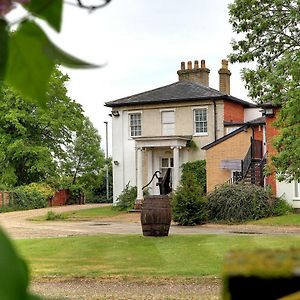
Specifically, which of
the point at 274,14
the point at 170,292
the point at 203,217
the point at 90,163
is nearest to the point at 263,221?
the point at 203,217

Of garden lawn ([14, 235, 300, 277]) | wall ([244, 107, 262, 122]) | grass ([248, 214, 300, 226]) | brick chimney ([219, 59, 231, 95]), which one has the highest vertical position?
brick chimney ([219, 59, 231, 95])

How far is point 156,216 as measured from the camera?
19188mm

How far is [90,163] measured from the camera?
60281 millimetres

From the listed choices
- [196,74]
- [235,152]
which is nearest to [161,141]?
[235,152]

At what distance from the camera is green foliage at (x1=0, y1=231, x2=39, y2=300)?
0.38 meters

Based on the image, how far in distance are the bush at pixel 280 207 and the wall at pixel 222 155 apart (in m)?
4.73

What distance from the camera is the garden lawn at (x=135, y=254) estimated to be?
42.9ft

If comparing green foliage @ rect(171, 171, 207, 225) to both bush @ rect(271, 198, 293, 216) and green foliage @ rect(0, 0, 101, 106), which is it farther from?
green foliage @ rect(0, 0, 101, 106)

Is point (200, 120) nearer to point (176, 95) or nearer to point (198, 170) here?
point (176, 95)

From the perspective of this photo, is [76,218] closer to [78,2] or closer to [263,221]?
[263,221]

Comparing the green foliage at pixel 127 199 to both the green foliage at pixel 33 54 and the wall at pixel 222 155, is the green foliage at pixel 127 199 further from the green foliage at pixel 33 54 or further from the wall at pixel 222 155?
the green foliage at pixel 33 54

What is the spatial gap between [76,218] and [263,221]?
970cm

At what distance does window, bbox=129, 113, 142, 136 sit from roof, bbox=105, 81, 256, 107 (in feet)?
2.38

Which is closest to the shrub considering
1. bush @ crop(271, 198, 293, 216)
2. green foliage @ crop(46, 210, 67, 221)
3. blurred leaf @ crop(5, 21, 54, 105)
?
green foliage @ crop(46, 210, 67, 221)
